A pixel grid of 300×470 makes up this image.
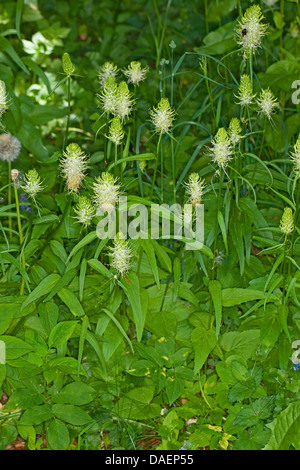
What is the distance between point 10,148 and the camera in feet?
9.19

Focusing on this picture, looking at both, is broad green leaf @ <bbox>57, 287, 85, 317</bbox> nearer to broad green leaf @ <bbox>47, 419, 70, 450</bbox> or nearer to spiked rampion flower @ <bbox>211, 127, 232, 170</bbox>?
broad green leaf @ <bbox>47, 419, 70, 450</bbox>

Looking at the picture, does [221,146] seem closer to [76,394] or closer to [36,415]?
[76,394]

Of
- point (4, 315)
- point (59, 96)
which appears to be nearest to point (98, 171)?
point (59, 96)

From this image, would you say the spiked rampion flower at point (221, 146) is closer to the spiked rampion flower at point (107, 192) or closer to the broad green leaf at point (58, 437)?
the spiked rampion flower at point (107, 192)

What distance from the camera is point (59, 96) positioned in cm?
379

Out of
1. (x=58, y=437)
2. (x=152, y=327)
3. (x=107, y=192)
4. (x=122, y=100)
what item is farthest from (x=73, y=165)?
(x=58, y=437)

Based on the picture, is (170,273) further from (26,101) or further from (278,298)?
(26,101)

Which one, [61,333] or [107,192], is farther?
[61,333]

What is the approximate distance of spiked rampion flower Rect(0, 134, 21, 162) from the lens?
280cm

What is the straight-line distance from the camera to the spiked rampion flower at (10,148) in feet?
9.18

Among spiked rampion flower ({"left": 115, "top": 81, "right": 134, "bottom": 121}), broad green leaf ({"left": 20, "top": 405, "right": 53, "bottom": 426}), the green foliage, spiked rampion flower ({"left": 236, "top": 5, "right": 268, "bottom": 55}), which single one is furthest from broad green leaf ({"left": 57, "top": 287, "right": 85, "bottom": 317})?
spiked rampion flower ({"left": 236, "top": 5, "right": 268, "bottom": 55})

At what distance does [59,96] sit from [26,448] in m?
2.23

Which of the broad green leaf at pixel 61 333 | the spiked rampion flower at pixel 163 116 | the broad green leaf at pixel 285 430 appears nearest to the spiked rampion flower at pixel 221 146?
the spiked rampion flower at pixel 163 116
